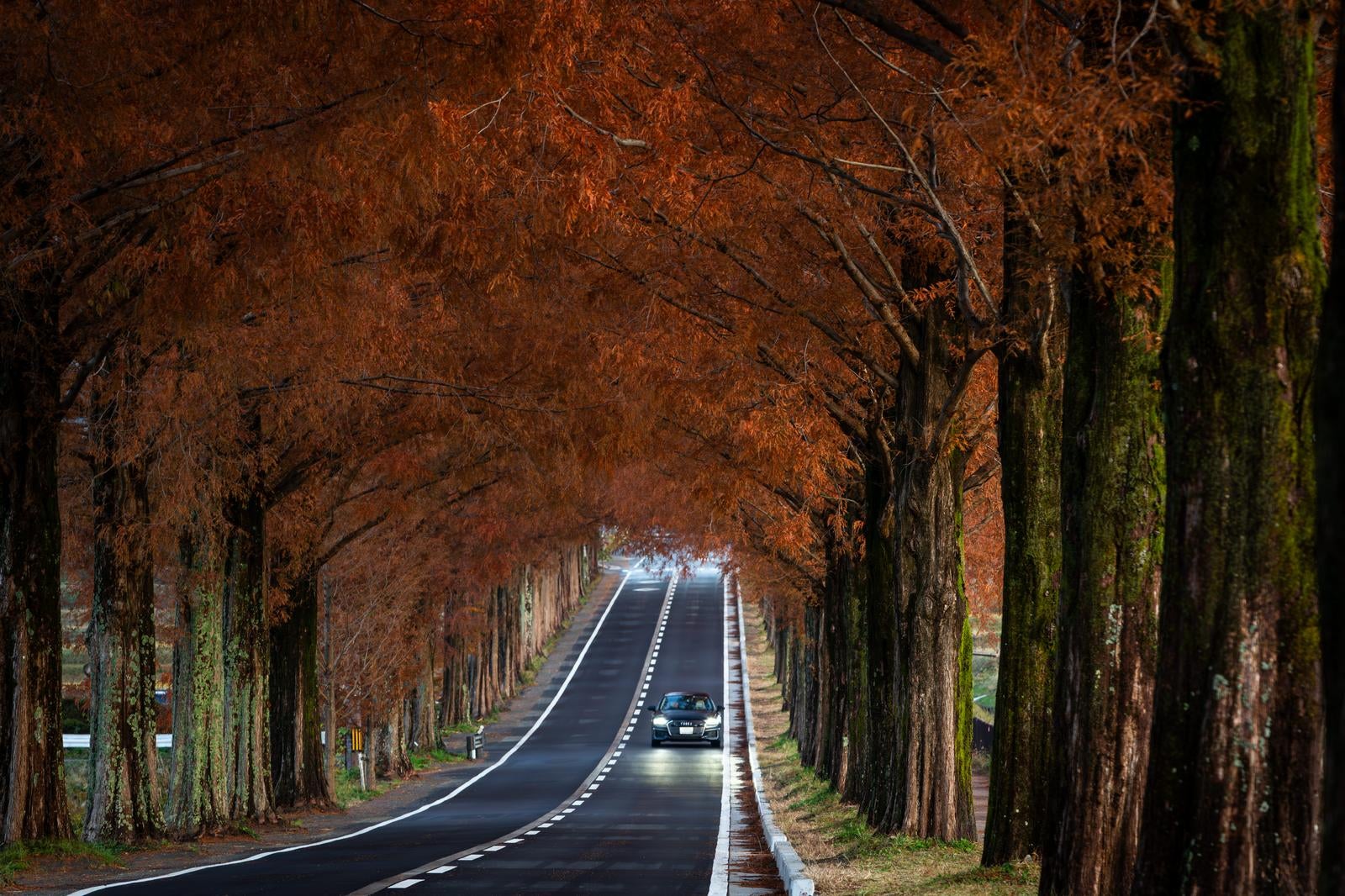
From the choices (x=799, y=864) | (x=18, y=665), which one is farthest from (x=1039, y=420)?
(x=18, y=665)

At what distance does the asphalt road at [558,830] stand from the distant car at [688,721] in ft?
1.60

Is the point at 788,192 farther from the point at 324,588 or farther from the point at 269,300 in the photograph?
the point at 324,588

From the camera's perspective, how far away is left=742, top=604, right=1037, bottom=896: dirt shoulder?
13039mm

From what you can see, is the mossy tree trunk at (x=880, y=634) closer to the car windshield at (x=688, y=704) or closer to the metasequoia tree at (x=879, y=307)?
the metasequoia tree at (x=879, y=307)

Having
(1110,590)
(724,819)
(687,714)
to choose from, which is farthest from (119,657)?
(687,714)

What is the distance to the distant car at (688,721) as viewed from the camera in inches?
2071

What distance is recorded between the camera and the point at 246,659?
2672 cm

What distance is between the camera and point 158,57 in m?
13.1

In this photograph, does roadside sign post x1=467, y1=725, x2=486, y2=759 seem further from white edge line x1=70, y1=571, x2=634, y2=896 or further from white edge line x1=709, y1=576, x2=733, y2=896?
white edge line x1=709, y1=576, x2=733, y2=896

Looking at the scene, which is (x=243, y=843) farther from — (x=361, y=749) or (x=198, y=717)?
(x=361, y=749)

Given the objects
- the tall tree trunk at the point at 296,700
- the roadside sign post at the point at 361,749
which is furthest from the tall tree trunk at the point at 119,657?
the roadside sign post at the point at 361,749

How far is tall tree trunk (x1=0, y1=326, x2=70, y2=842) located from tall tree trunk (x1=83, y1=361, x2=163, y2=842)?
241cm

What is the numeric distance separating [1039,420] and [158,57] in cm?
808

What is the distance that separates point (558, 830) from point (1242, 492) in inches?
831
